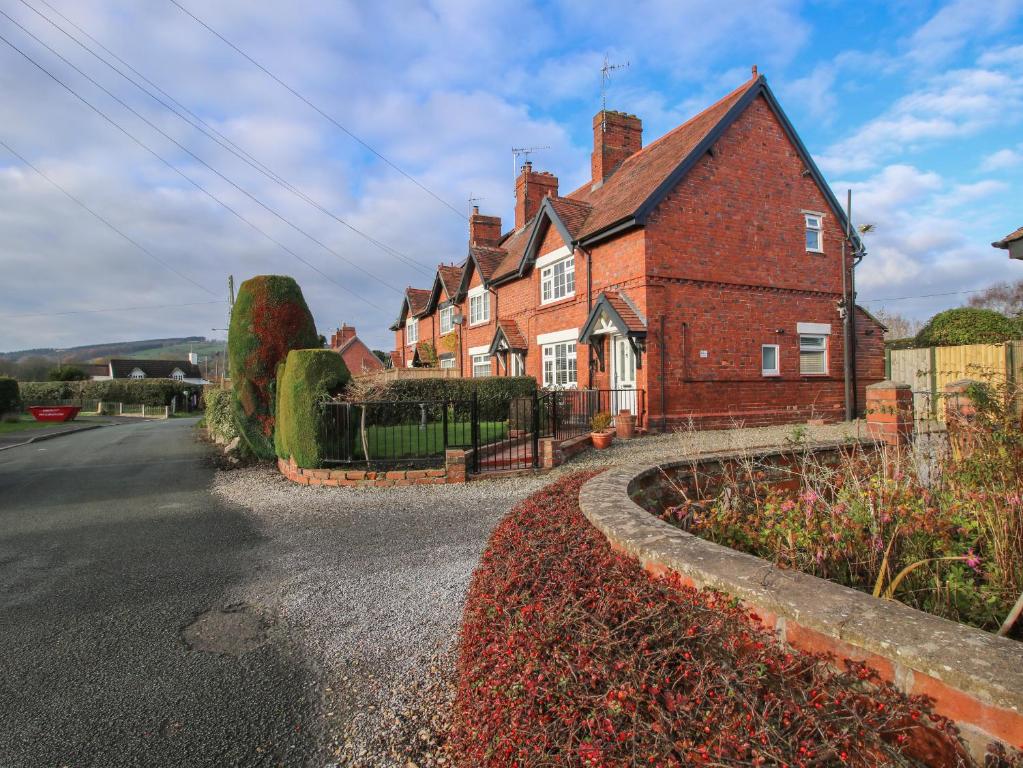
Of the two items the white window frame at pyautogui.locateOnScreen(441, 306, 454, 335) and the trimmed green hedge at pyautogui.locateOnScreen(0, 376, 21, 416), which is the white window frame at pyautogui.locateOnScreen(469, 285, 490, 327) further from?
the trimmed green hedge at pyautogui.locateOnScreen(0, 376, 21, 416)

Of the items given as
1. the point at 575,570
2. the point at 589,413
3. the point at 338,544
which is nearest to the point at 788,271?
the point at 589,413

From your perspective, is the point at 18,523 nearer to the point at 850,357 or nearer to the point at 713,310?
the point at 713,310

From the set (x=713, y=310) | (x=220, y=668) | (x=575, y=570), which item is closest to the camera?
(x=575, y=570)

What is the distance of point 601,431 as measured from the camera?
12.6 m

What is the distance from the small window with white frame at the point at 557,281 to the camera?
18.0 meters

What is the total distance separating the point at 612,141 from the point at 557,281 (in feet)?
19.4

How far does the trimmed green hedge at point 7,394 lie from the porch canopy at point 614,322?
102 ft

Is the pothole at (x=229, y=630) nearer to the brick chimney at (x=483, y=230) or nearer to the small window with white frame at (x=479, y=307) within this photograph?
the small window with white frame at (x=479, y=307)

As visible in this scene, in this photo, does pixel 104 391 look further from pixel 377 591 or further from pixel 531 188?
pixel 377 591

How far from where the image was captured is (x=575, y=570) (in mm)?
2627

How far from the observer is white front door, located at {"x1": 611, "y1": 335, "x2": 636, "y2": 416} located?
1517 centimetres

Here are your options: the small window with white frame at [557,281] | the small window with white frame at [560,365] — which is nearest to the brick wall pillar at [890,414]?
the small window with white frame at [560,365]

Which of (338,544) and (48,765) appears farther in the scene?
(338,544)

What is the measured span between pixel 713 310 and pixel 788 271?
3139 millimetres
